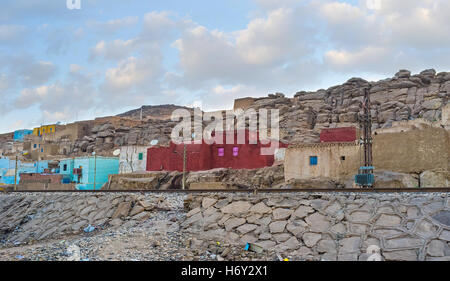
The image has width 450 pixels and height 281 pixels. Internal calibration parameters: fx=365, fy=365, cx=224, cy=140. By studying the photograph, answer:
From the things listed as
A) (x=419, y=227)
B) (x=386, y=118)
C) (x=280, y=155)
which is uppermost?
(x=386, y=118)

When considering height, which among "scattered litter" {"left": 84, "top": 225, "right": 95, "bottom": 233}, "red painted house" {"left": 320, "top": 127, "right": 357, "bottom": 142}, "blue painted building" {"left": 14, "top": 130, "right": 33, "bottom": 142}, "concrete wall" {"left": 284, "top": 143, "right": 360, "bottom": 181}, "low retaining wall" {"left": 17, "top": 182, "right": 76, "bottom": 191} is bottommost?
"scattered litter" {"left": 84, "top": 225, "right": 95, "bottom": 233}

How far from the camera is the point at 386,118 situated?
54.3 meters

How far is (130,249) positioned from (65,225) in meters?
7.73

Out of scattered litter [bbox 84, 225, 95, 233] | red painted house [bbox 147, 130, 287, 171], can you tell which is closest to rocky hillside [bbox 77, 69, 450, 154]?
red painted house [bbox 147, 130, 287, 171]

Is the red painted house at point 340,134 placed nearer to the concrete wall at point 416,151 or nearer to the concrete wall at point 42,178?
the concrete wall at point 416,151

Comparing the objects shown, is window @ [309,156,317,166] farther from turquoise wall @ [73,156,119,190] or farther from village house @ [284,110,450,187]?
turquoise wall @ [73,156,119,190]

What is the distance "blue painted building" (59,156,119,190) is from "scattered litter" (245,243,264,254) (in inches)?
1420

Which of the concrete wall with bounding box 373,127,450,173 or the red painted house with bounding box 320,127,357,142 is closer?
the concrete wall with bounding box 373,127,450,173

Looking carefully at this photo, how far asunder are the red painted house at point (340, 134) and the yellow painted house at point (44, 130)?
2509 inches

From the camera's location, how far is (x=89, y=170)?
45.4 metres

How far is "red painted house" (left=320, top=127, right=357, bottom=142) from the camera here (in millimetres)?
30656

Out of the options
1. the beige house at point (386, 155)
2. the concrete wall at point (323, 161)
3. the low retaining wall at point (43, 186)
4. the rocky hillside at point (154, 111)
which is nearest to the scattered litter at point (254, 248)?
the beige house at point (386, 155)
